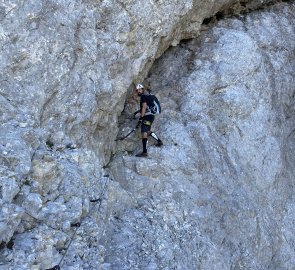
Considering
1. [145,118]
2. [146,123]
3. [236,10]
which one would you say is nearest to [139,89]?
[145,118]

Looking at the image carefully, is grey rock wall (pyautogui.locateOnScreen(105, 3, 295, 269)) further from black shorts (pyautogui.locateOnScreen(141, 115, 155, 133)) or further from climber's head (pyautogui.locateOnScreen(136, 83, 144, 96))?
climber's head (pyautogui.locateOnScreen(136, 83, 144, 96))

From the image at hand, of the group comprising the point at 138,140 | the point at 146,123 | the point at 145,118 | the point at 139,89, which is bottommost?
the point at 138,140

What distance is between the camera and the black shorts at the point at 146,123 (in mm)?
13625

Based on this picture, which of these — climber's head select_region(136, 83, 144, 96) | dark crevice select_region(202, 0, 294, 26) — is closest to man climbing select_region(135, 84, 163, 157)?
climber's head select_region(136, 83, 144, 96)

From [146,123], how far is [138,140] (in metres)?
0.74

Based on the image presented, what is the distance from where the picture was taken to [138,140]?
1416 cm

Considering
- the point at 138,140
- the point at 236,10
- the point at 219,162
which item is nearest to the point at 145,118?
the point at 138,140

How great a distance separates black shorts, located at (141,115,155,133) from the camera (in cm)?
1362

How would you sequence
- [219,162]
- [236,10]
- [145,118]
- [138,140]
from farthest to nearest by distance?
1. [236,10]
2. [219,162]
3. [138,140]
4. [145,118]

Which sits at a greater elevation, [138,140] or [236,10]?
[236,10]

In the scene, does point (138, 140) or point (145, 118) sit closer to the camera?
point (145, 118)

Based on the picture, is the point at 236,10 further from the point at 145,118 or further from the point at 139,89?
the point at 145,118

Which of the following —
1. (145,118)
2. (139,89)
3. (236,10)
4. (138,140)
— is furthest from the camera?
(236,10)

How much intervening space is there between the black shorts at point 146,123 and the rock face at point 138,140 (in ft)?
2.44
